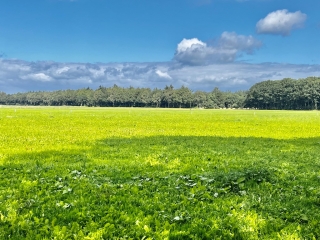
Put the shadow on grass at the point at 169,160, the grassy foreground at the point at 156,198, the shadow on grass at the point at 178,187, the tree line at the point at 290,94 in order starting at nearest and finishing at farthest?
the grassy foreground at the point at 156,198 < the shadow on grass at the point at 178,187 < the shadow on grass at the point at 169,160 < the tree line at the point at 290,94

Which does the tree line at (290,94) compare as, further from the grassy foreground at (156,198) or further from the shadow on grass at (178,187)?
the grassy foreground at (156,198)

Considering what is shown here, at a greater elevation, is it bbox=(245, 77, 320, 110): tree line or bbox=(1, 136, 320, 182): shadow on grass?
bbox=(245, 77, 320, 110): tree line

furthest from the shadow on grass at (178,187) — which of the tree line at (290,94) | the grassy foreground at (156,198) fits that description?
the tree line at (290,94)

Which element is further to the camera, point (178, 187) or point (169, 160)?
point (169, 160)

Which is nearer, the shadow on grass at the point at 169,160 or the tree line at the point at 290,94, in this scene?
the shadow on grass at the point at 169,160

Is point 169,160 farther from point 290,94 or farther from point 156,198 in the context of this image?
point 290,94

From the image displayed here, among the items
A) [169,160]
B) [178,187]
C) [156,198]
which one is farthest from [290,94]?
[156,198]

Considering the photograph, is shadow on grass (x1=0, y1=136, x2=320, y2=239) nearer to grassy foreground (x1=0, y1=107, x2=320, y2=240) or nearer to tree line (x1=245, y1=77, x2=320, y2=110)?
grassy foreground (x1=0, y1=107, x2=320, y2=240)

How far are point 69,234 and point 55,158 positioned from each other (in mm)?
8964

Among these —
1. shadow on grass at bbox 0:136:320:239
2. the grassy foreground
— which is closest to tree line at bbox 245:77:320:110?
shadow on grass at bbox 0:136:320:239

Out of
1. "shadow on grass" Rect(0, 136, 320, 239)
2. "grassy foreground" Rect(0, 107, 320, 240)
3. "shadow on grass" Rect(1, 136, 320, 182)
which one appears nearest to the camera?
"grassy foreground" Rect(0, 107, 320, 240)

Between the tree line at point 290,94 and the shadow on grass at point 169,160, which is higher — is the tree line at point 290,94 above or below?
above

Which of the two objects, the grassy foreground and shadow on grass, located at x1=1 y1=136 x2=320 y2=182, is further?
shadow on grass, located at x1=1 y1=136 x2=320 y2=182

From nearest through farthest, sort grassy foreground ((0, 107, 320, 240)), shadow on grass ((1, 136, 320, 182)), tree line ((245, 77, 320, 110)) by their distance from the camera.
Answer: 1. grassy foreground ((0, 107, 320, 240))
2. shadow on grass ((1, 136, 320, 182))
3. tree line ((245, 77, 320, 110))
